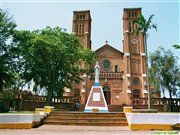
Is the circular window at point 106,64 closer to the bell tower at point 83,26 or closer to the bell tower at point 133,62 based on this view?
the bell tower at point 133,62

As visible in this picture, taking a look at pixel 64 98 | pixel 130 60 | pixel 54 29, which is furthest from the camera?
pixel 130 60

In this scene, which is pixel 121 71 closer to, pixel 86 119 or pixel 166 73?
pixel 166 73

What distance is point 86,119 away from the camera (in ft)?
40.6

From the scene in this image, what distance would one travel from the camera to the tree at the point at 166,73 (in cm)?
2806

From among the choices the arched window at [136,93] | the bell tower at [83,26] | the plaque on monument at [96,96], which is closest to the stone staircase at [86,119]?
the plaque on monument at [96,96]

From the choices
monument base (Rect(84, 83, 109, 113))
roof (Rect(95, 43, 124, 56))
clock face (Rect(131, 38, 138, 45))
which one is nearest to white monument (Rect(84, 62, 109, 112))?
monument base (Rect(84, 83, 109, 113))

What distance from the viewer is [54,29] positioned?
24.9 meters

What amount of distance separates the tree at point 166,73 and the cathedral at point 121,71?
6118 mm

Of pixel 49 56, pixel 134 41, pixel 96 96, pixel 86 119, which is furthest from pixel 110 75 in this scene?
pixel 86 119

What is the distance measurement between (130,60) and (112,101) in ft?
24.2

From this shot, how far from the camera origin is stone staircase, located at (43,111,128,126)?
11.9 m

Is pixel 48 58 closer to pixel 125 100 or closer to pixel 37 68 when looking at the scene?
pixel 37 68

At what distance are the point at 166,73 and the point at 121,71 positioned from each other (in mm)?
10188

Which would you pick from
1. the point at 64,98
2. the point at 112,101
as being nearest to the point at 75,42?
the point at 64,98
